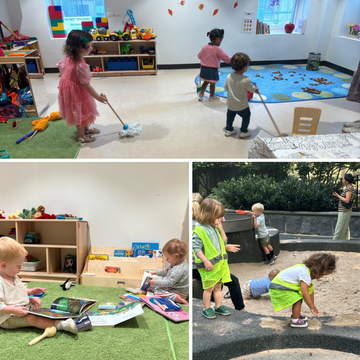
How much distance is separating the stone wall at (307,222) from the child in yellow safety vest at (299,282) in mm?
125

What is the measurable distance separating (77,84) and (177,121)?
1385mm

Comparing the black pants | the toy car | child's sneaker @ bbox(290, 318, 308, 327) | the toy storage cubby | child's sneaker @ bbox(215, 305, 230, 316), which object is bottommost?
the toy storage cubby

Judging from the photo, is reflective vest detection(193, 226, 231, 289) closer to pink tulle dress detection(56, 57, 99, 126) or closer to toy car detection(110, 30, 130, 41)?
pink tulle dress detection(56, 57, 99, 126)

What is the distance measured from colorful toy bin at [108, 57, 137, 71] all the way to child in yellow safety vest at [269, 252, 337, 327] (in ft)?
18.9

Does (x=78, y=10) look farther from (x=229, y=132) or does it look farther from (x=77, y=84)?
(x=229, y=132)

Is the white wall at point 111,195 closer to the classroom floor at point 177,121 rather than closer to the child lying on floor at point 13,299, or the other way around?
the classroom floor at point 177,121

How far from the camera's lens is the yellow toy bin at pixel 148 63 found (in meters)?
6.45

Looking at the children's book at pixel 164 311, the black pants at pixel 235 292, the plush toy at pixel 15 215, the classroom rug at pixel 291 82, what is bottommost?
the plush toy at pixel 15 215

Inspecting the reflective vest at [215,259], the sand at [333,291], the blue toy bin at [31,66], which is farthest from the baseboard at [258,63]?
the reflective vest at [215,259]

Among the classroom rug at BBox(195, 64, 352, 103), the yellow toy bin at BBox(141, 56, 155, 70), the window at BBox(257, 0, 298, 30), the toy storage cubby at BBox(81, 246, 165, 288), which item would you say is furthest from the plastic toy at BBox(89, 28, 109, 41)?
the toy storage cubby at BBox(81, 246, 165, 288)

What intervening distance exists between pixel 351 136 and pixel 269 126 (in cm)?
172

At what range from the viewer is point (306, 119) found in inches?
127

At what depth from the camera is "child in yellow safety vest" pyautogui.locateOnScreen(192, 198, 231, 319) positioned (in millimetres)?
1457

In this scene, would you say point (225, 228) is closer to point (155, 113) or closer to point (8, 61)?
point (155, 113)
